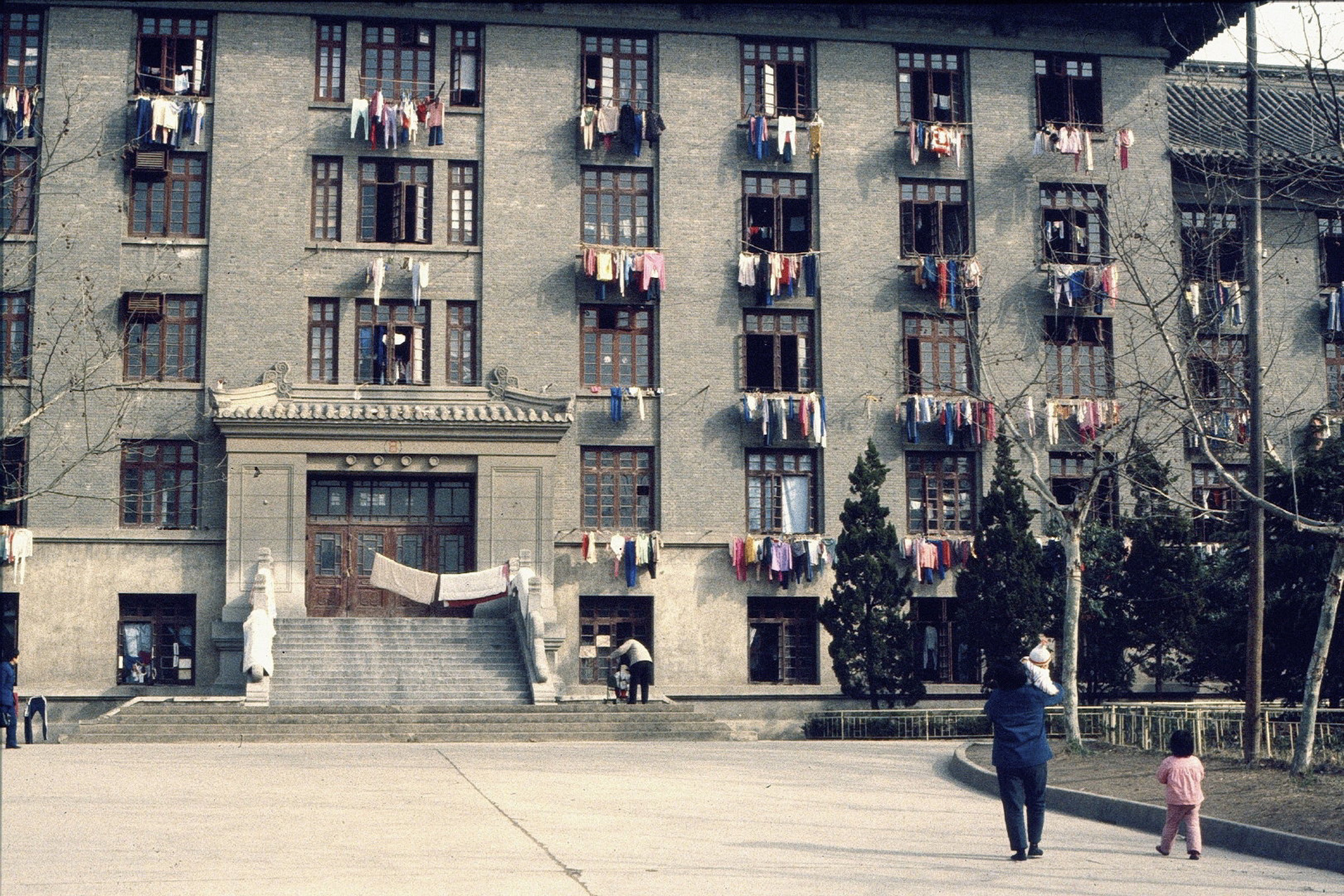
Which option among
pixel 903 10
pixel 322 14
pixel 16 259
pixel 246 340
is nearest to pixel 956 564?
pixel 903 10

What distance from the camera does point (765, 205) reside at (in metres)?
37.0

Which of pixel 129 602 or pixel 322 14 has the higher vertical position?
pixel 322 14

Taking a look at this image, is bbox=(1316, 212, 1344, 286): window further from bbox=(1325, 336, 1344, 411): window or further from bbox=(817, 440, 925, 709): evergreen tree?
bbox=(817, 440, 925, 709): evergreen tree

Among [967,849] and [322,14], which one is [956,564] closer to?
[322,14]

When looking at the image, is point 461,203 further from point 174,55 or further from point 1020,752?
point 1020,752

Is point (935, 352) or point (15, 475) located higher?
Result: point (935, 352)

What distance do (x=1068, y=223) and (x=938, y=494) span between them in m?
6.98

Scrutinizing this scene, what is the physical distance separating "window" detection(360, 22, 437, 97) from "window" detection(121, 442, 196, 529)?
29.0ft

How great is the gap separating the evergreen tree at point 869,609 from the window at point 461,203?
9.78 meters

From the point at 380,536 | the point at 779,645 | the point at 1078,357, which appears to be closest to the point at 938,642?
the point at 779,645

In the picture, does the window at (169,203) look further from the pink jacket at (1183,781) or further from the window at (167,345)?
the pink jacket at (1183,781)

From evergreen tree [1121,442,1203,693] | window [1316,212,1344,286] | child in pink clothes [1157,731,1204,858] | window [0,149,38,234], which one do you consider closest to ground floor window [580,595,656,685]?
evergreen tree [1121,442,1203,693]

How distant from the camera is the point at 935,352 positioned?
1458 inches

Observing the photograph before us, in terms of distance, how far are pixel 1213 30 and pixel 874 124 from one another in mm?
8144
